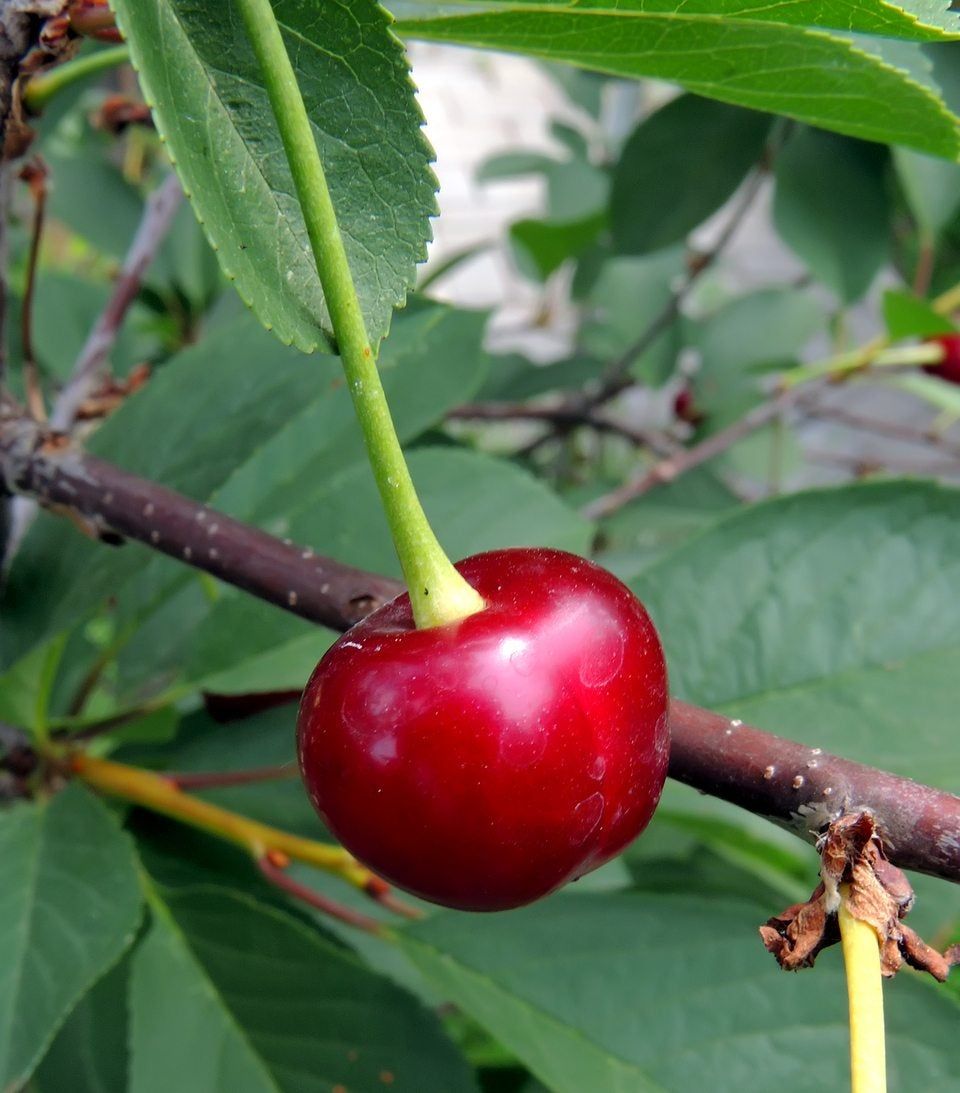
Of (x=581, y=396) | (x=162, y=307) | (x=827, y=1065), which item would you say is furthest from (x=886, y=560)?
(x=162, y=307)

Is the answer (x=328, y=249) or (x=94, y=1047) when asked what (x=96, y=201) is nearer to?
(x=94, y=1047)

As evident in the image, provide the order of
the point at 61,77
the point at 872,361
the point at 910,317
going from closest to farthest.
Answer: the point at 61,77 < the point at 910,317 < the point at 872,361

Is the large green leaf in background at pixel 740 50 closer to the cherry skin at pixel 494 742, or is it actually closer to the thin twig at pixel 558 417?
the cherry skin at pixel 494 742

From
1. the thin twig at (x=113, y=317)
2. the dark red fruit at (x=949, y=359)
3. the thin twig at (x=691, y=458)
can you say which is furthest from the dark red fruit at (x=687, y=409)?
the thin twig at (x=113, y=317)

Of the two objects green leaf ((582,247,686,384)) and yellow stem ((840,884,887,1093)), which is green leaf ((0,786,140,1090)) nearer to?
yellow stem ((840,884,887,1093))

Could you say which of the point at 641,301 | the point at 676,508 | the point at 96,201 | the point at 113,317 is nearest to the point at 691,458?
the point at 676,508

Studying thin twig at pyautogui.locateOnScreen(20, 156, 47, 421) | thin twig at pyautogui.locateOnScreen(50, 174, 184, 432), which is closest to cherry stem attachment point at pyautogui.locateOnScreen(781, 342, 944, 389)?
thin twig at pyautogui.locateOnScreen(50, 174, 184, 432)

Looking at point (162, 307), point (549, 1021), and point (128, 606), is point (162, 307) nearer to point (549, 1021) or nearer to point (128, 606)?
point (128, 606)
